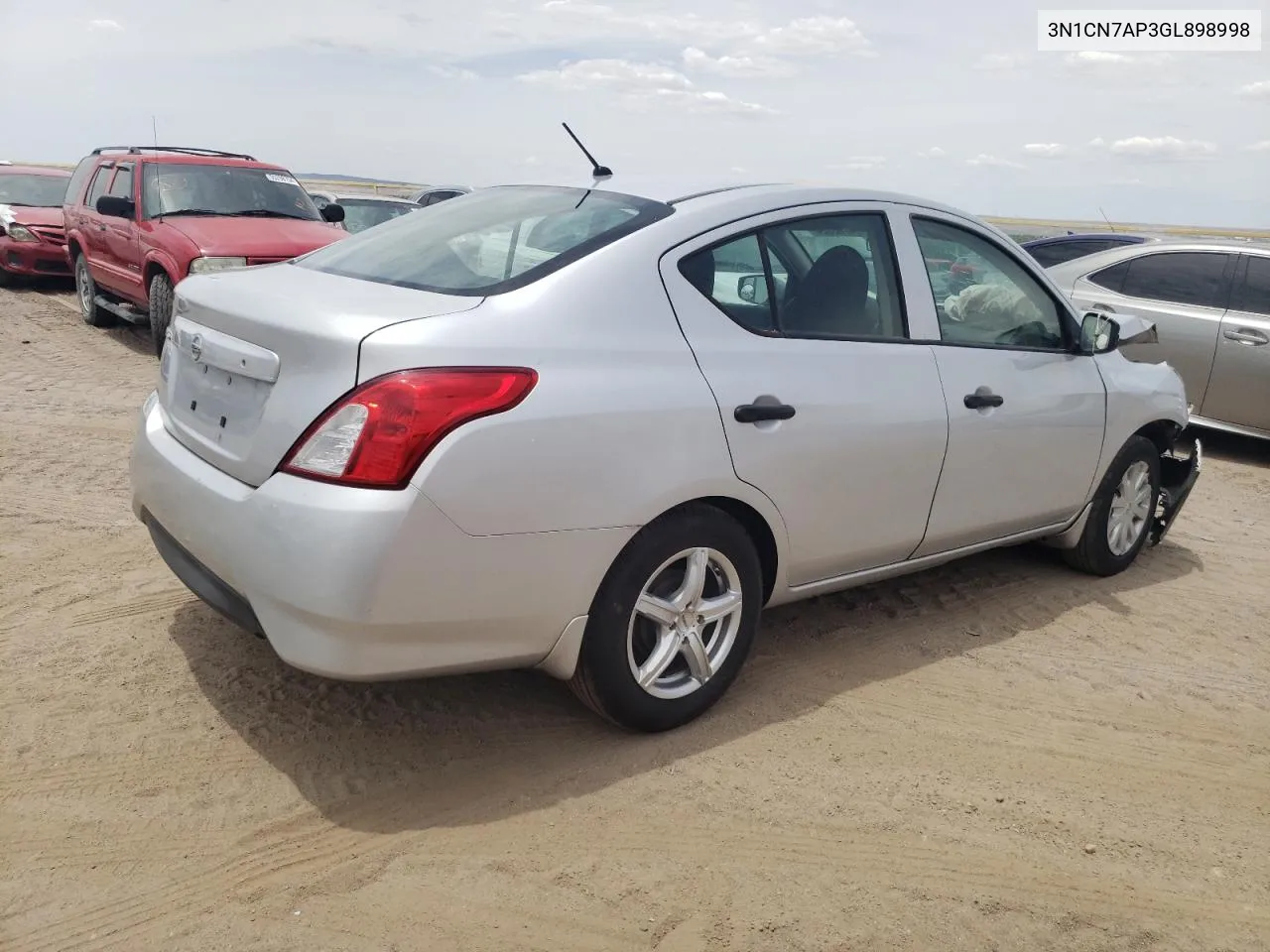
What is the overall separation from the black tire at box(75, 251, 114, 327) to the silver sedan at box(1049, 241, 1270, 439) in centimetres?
914

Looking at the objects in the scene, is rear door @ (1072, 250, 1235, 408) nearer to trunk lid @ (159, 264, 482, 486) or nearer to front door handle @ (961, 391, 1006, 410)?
front door handle @ (961, 391, 1006, 410)

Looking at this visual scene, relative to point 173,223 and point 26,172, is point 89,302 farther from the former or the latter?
point 26,172

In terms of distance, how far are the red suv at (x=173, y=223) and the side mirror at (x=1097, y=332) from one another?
20.5 feet

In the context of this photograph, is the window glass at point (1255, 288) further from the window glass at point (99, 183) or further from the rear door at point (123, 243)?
the window glass at point (99, 183)

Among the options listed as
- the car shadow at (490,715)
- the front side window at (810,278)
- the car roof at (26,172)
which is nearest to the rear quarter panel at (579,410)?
the front side window at (810,278)

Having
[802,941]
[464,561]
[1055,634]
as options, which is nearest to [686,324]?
[464,561]

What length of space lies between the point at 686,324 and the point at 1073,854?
5.95 ft

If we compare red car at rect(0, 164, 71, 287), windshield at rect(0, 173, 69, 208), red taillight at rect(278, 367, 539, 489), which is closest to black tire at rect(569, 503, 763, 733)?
red taillight at rect(278, 367, 539, 489)

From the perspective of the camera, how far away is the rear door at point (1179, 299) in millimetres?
8203

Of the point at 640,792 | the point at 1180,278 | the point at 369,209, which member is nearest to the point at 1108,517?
the point at 640,792

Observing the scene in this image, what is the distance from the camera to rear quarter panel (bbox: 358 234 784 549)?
9.05ft

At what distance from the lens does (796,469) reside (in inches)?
136

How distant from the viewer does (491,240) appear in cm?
349

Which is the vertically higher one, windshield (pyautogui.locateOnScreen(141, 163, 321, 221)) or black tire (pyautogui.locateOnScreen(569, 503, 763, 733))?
windshield (pyautogui.locateOnScreen(141, 163, 321, 221))
